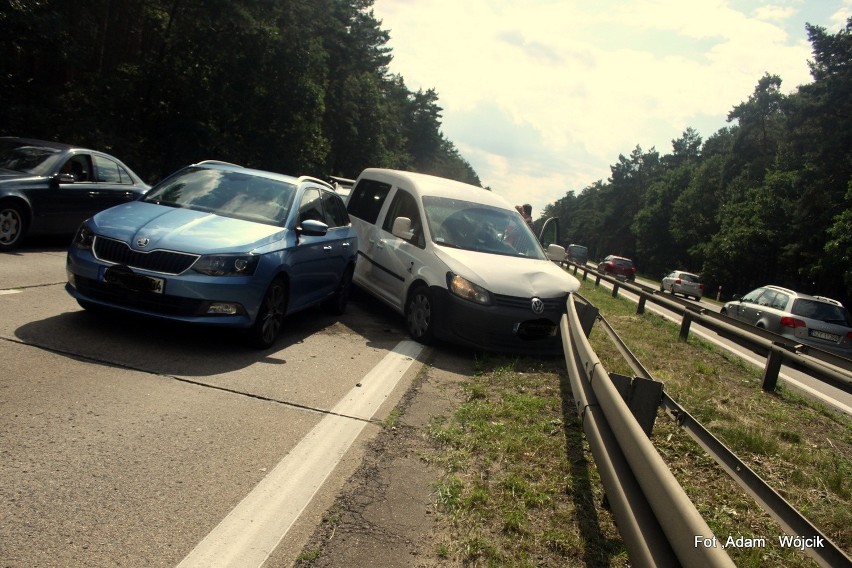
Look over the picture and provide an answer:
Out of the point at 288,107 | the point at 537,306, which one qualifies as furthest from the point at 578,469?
the point at 288,107

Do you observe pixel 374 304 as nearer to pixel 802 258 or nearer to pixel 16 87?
pixel 16 87

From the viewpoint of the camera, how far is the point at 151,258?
20.0ft

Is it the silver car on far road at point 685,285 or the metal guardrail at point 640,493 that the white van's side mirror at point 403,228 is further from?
the silver car on far road at point 685,285

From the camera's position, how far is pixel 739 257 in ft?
179

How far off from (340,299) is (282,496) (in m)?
6.05

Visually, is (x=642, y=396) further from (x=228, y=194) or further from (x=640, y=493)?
(x=228, y=194)

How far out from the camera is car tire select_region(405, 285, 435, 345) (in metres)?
8.40

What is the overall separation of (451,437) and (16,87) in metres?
24.0

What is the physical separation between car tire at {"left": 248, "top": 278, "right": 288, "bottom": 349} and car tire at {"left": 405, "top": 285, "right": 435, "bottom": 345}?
72.4 inches

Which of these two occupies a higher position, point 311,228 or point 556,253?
point 556,253

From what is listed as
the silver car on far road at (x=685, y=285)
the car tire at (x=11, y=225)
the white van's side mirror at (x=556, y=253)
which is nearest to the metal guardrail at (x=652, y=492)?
the white van's side mirror at (x=556, y=253)

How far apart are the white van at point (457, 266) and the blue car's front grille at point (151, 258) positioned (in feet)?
10.3

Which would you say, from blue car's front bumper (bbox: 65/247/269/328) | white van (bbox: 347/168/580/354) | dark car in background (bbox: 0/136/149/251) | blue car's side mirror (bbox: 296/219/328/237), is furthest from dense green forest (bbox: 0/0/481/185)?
blue car's front bumper (bbox: 65/247/269/328)

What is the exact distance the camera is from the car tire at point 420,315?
840 centimetres
